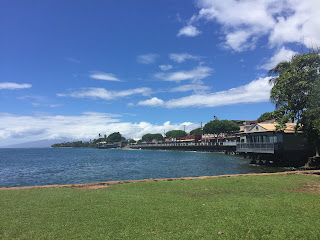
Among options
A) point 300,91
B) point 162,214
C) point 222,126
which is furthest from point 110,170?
point 222,126

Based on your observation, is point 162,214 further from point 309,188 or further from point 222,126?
point 222,126

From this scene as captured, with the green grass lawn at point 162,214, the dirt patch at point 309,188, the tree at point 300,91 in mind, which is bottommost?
the dirt patch at point 309,188

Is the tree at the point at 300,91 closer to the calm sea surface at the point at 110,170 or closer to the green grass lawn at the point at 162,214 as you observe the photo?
the calm sea surface at the point at 110,170

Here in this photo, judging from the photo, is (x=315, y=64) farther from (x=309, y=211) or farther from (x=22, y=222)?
(x=22, y=222)

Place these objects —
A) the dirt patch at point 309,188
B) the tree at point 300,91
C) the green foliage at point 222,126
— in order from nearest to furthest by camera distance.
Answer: the dirt patch at point 309,188 → the tree at point 300,91 → the green foliage at point 222,126

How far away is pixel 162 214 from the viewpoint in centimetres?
786

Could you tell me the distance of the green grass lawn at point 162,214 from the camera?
6.30 metres

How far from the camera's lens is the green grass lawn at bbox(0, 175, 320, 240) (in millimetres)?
6297

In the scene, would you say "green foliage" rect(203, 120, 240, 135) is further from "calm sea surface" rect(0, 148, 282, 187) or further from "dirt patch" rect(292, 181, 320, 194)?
"dirt patch" rect(292, 181, 320, 194)

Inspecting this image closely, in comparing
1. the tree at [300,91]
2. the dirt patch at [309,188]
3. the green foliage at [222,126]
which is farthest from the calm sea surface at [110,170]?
the green foliage at [222,126]

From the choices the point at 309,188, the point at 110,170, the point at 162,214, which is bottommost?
the point at 110,170

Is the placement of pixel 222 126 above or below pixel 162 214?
above

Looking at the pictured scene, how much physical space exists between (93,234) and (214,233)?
9.88ft

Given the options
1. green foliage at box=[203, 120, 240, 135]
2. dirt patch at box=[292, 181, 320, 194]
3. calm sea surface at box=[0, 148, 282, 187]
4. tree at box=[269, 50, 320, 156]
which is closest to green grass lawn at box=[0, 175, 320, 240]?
dirt patch at box=[292, 181, 320, 194]
